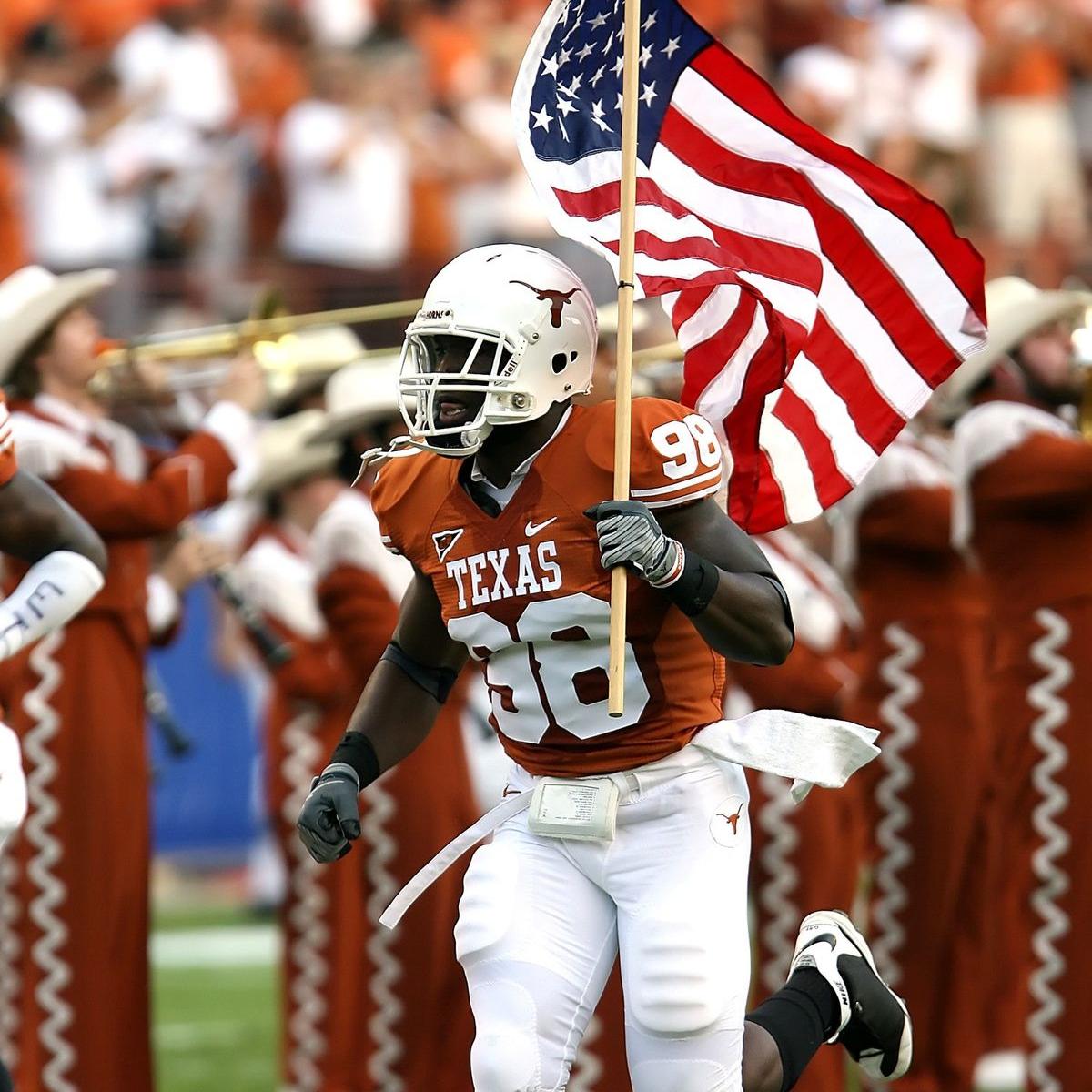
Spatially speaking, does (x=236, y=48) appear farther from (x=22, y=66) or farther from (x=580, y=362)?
(x=580, y=362)

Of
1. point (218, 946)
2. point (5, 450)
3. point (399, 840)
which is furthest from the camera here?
point (218, 946)

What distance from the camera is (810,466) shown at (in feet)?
18.9

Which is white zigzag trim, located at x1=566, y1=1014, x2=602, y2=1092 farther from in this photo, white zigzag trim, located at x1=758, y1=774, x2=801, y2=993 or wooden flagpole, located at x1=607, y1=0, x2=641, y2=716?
wooden flagpole, located at x1=607, y1=0, x2=641, y2=716

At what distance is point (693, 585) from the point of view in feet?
16.3

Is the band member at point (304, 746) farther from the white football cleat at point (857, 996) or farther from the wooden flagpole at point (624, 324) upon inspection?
the wooden flagpole at point (624, 324)

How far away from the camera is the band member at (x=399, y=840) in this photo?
26.5ft

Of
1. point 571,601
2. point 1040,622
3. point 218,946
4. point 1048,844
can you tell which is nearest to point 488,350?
point 571,601

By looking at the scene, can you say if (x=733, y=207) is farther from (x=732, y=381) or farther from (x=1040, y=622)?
(x=1040, y=622)

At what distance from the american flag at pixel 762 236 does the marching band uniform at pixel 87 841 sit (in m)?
2.21

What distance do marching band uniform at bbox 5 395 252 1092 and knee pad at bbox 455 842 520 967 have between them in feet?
8.09

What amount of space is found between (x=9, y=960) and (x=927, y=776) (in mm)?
2858

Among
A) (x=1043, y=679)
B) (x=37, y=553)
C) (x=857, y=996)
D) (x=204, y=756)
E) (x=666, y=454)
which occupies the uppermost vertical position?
(x=666, y=454)

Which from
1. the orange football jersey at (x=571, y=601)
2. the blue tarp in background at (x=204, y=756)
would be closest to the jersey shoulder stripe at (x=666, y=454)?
the orange football jersey at (x=571, y=601)

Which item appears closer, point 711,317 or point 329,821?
point 329,821
